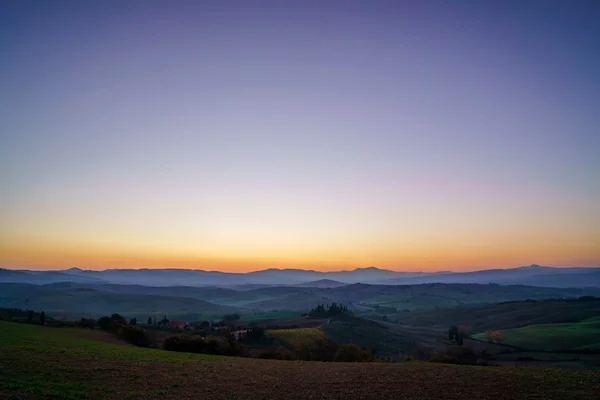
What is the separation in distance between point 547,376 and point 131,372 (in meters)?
33.1

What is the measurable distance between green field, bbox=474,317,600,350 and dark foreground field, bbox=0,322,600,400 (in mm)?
90207

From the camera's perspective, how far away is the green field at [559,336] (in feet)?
366

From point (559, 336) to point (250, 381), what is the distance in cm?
12663

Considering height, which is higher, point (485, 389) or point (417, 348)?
point (485, 389)

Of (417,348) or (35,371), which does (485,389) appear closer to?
(35,371)

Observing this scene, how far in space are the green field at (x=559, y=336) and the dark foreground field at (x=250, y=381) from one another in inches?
3551

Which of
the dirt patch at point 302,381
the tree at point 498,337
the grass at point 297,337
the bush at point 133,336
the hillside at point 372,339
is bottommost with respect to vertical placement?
the tree at point 498,337

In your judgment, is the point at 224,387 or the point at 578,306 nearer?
the point at 224,387

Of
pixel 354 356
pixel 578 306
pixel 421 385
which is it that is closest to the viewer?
pixel 421 385

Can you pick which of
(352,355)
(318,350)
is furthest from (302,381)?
(318,350)

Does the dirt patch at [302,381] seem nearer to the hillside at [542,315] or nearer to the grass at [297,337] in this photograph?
the grass at [297,337]

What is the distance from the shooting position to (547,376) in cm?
3278

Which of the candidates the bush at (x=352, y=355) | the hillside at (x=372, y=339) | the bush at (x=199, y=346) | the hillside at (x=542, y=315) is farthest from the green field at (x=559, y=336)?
the bush at (x=199, y=346)

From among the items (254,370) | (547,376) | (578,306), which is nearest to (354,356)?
(254,370)
